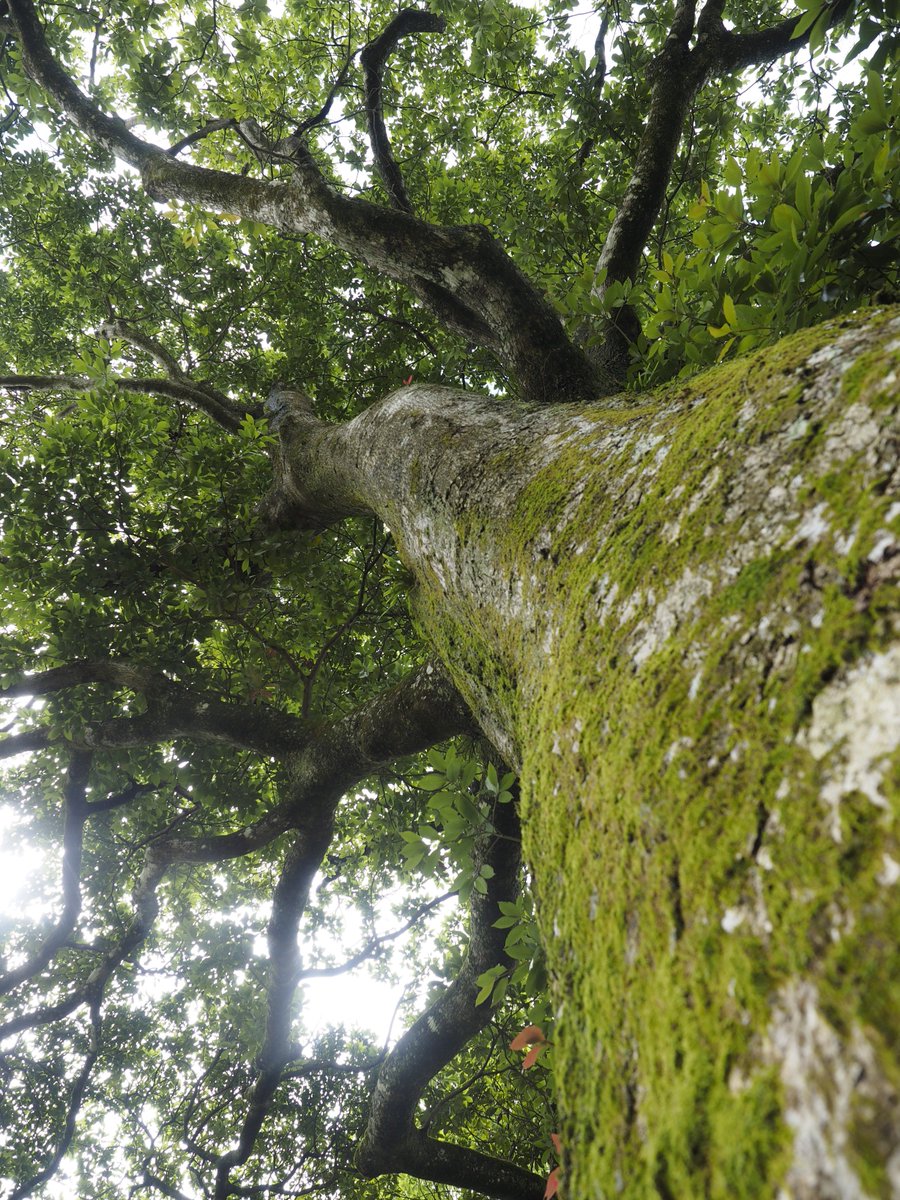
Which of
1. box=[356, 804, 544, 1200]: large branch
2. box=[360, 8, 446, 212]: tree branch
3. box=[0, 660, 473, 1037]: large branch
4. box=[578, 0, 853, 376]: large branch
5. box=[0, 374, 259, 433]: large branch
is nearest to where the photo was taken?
box=[578, 0, 853, 376]: large branch

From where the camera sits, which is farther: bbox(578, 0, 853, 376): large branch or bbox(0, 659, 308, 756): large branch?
bbox(0, 659, 308, 756): large branch

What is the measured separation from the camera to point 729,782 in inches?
24.8

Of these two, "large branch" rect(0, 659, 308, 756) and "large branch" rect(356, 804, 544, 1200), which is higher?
"large branch" rect(0, 659, 308, 756)

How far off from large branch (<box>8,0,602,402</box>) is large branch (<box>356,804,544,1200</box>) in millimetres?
3349

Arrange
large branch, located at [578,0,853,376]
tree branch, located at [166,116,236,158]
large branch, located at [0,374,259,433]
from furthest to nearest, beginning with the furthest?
large branch, located at [0,374,259,433] < tree branch, located at [166,116,236,158] < large branch, located at [578,0,853,376]

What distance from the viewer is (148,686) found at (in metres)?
4.14

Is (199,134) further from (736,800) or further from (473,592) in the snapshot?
(736,800)

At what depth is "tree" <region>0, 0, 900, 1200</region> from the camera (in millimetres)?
577

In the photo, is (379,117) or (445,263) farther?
(379,117)

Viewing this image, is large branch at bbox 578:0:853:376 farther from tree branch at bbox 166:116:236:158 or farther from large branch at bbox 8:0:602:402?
tree branch at bbox 166:116:236:158

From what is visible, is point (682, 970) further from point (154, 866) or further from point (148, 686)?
point (154, 866)

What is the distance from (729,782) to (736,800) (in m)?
0.02

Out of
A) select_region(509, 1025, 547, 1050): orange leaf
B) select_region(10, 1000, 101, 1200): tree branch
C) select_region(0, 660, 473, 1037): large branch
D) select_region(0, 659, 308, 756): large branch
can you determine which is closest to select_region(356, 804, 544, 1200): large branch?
select_region(0, 660, 473, 1037): large branch

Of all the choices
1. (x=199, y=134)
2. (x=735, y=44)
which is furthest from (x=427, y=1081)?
(x=199, y=134)
